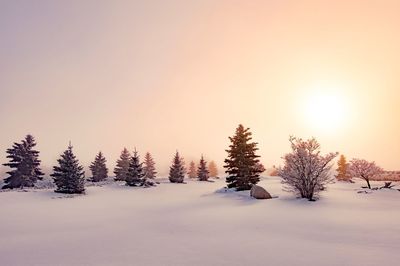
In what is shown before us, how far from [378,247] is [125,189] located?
2676cm

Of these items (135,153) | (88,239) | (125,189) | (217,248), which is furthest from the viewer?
(135,153)

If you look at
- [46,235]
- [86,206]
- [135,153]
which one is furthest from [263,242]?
[135,153]

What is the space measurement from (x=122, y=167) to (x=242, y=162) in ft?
97.1

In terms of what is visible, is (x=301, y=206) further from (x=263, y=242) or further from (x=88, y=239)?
(x=88, y=239)

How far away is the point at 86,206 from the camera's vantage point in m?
21.3

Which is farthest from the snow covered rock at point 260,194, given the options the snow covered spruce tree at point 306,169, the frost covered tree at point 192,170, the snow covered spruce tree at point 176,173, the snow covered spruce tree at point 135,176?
the frost covered tree at point 192,170

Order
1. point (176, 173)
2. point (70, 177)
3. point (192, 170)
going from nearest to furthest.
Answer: point (70, 177) → point (176, 173) → point (192, 170)

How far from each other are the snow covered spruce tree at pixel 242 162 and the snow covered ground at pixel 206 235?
11.3 meters

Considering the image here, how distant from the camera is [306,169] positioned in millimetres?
23656

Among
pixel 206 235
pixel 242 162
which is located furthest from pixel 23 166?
pixel 206 235

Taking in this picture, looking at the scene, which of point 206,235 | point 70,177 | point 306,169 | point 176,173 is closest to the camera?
point 206,235

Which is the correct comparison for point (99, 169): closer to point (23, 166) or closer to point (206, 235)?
point (23, 166)

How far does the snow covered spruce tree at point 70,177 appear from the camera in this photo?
2845 centimetres

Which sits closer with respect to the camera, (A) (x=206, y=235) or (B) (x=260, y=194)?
(A) (x=206, y=235)
